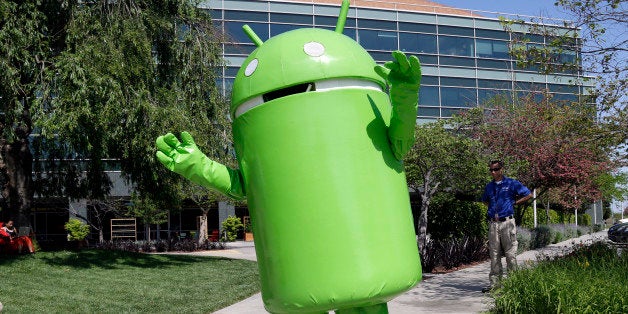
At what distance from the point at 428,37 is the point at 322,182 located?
32.3 meters

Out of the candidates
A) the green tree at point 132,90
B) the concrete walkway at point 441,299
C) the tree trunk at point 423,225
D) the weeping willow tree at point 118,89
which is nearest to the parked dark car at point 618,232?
the tree trunk at point 423,225

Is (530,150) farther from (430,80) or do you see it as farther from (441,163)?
(430,80)

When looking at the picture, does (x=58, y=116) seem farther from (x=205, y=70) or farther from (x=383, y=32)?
(x=383, y=32)

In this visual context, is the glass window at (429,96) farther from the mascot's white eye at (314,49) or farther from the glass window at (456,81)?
the mascot's white eye at (314,49)

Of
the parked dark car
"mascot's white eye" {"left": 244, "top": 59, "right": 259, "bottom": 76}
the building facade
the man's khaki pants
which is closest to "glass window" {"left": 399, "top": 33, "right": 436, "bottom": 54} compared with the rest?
the building facade

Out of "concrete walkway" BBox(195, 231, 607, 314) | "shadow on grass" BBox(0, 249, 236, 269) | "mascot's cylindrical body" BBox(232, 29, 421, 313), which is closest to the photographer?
"mascot's cylindrical body" BBox(232, 29, 421, 313)

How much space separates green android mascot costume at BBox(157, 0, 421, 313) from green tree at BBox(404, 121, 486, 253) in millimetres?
7672

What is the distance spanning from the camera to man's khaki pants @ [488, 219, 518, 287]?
27.1 feet

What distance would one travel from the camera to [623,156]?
1003cm

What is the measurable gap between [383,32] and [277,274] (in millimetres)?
31266

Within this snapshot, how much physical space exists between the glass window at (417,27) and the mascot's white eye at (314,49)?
1233 inches

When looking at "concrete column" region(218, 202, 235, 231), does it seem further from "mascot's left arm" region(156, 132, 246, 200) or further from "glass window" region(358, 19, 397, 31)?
"mascot's left arm" region(156, 132, 246, 200)

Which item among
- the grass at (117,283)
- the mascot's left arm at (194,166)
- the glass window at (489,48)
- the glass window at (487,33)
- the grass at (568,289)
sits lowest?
the grass at (117,283)

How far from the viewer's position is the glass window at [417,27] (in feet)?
113
